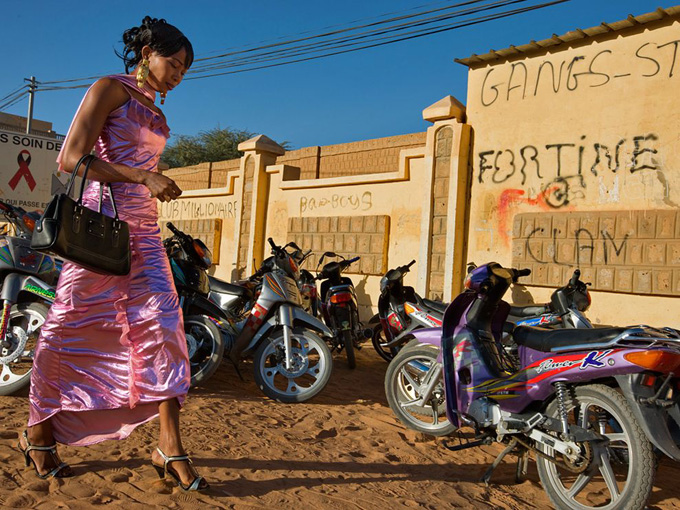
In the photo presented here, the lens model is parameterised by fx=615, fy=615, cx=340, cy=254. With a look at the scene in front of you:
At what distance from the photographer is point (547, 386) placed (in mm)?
3000

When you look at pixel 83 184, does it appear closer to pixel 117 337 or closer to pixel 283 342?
pixel 117 337

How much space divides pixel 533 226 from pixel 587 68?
6.14 ft

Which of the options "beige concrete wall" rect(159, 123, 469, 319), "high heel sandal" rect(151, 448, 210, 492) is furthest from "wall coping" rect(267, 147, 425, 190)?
"high heel sandal" rect(151, 448, 210, 492)

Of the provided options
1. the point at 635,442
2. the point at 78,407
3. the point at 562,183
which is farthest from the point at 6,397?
the point at 562,183

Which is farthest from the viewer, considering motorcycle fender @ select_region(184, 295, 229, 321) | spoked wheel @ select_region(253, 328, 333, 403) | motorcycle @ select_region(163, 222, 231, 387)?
motorcycle fender @ select_region(184, 295, 229, 321)

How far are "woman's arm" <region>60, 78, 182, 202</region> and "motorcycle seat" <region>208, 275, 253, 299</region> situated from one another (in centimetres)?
316

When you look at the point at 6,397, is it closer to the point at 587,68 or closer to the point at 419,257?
the point at 419,257

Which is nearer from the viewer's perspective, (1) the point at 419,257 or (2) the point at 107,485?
(2) the point at 107,485

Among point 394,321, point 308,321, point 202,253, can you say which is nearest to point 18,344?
point 202,253

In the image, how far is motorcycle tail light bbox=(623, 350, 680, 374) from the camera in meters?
2.63

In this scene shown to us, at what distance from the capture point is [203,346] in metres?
4.82

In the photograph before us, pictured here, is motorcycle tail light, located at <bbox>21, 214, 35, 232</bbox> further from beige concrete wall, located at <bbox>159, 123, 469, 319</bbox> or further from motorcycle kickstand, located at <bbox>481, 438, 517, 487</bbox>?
motorcycle kickstand, located at <bbox>481, 438, 517, 487</bbox>

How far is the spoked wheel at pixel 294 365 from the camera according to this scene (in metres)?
4.60

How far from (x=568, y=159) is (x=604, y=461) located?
16.3 ft
